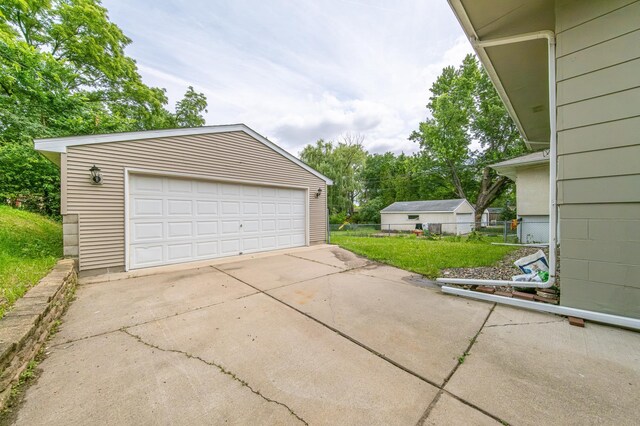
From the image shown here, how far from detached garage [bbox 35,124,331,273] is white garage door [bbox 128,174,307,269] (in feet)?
0.07

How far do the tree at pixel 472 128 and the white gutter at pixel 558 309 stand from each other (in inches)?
749

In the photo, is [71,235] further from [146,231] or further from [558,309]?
[558,309]

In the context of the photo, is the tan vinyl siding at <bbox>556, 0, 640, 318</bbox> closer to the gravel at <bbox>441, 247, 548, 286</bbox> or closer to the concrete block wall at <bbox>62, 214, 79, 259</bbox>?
the gravel at <bbox>441, 247, 548, 286</bbox>

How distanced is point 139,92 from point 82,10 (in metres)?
3.36

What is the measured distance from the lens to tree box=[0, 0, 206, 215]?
812 cm

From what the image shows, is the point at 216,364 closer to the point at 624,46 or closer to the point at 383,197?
the point at 624,46

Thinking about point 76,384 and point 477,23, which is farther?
point 477,23

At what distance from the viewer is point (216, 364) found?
6.27ft

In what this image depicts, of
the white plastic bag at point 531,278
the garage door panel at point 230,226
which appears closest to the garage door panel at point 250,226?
the garage door panel at point 230,226

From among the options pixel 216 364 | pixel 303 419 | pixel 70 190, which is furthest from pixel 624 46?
pixel 70 190

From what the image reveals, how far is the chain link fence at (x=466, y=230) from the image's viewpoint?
29.7 ft

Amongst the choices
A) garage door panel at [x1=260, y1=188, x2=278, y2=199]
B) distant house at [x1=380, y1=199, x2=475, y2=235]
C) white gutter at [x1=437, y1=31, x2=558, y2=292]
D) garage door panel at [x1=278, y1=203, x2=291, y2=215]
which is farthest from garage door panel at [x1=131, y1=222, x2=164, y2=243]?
distant house at [x1=380, y1=199, x2=475, y2=235]

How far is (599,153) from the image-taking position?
244 centimetres

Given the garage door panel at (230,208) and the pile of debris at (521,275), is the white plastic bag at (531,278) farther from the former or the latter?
the garage door panel at (230,208)
